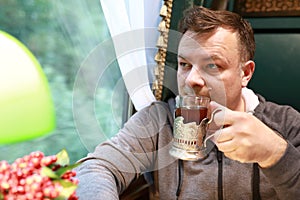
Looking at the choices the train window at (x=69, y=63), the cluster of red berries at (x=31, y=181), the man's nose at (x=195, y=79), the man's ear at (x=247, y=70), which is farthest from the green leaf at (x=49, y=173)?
the man's ear at (x=247, y=70)

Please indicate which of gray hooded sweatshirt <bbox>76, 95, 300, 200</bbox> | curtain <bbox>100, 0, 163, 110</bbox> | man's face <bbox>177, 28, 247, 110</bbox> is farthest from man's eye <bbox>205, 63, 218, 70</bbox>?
curtain <bbox>100, 0, 163, 110</bbox>

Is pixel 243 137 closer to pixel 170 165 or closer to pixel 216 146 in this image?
pixel 216 146

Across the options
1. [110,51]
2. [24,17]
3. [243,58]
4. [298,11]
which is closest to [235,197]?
[243,58]

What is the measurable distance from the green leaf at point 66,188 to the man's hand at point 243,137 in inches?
23.2

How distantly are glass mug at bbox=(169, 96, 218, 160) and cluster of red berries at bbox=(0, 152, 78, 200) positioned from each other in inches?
20.8

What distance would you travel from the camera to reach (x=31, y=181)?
0.58 meters

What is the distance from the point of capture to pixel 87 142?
1452mm

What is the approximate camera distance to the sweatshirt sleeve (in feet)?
3.92

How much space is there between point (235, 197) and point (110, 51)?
3.44 ft

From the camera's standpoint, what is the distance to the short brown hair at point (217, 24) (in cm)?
153

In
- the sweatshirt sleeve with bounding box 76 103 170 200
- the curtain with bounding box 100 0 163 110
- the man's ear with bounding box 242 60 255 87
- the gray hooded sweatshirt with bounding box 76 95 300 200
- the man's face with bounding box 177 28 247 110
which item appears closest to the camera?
the sweatshirt sleeve with bounding box 76 103 170 200

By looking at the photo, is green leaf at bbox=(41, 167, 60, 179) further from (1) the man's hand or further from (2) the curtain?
(2) the curtain

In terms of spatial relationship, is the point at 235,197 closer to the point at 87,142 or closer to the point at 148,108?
the point at 148,108

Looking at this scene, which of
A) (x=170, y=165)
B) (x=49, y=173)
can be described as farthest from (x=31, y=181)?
(x=170, y=165)
